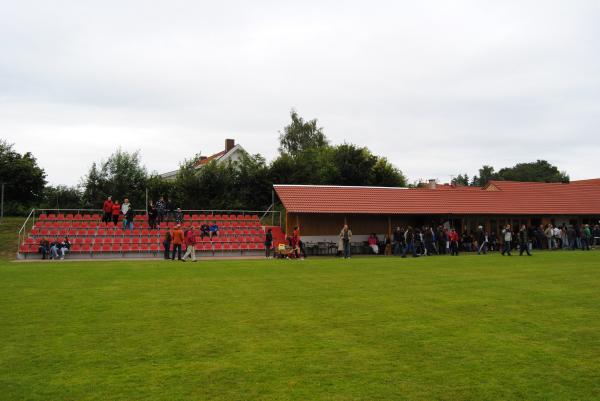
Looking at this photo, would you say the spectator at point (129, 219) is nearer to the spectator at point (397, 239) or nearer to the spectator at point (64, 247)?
the spectator at point (64, 247)

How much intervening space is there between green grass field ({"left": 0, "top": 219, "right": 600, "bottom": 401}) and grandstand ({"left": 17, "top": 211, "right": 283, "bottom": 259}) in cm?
1269

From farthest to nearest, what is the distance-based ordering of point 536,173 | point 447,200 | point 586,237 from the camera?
point 536,173 → point 447,200 → point 586,237

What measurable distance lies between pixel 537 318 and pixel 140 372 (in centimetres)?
669

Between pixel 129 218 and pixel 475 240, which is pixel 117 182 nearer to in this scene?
pixel 129 218

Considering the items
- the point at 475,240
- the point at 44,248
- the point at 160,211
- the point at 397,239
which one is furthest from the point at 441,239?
the point at 44,248

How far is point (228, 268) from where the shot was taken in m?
19.0

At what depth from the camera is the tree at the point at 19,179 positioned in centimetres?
3397

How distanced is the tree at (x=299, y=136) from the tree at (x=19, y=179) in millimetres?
30849

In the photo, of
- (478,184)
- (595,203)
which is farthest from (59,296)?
(478,184)

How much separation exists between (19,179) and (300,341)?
33.2 m

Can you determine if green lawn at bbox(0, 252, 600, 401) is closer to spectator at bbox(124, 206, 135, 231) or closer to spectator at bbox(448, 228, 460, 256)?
spectator at bbox(124, 206, 135, 231)

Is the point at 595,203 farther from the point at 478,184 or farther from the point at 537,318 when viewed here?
the point at 478,184

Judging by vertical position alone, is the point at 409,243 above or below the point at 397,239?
below

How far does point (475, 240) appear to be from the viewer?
109ft
